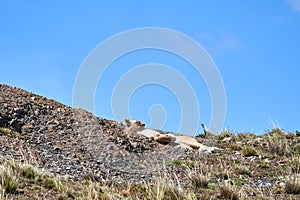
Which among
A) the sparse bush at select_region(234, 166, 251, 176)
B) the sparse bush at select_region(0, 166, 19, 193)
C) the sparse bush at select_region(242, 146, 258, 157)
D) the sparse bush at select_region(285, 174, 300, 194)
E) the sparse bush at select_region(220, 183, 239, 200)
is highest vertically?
the sparse bush at select_region(242, 146, 258, 157)

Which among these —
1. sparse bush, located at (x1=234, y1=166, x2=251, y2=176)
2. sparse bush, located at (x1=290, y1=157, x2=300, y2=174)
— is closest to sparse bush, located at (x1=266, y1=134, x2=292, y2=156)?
sparse bush, located at (x1=290, y1=157, x2=300, y2=174)

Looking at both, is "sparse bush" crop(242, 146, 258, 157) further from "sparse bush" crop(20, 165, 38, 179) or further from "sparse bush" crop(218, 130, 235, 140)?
"sparse bush" crop(20, 165, 38, 179)

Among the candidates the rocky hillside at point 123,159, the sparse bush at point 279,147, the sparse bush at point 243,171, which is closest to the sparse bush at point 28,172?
the rocky hillside at point 123,159

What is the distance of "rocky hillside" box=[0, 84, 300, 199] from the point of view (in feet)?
30.9

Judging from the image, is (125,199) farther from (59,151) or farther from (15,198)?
(59,151)

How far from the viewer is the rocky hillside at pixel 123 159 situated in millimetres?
9414

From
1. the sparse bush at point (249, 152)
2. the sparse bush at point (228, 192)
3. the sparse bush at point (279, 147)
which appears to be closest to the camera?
the sparse bush at point (228, 192)

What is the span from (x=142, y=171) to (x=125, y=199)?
3416 millimetres

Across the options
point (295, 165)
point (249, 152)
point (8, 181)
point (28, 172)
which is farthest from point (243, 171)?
point (8, 181)

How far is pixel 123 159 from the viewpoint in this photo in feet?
43.5

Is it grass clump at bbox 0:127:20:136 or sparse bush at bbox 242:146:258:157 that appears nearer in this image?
grass clump at bbox 0:127:20:136

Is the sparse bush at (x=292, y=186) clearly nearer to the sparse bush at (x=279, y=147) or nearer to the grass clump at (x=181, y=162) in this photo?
the grass clump at (x=181, y=162)

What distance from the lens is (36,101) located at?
1697cm

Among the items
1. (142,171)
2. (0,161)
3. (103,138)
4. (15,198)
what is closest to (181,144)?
(103,138)
